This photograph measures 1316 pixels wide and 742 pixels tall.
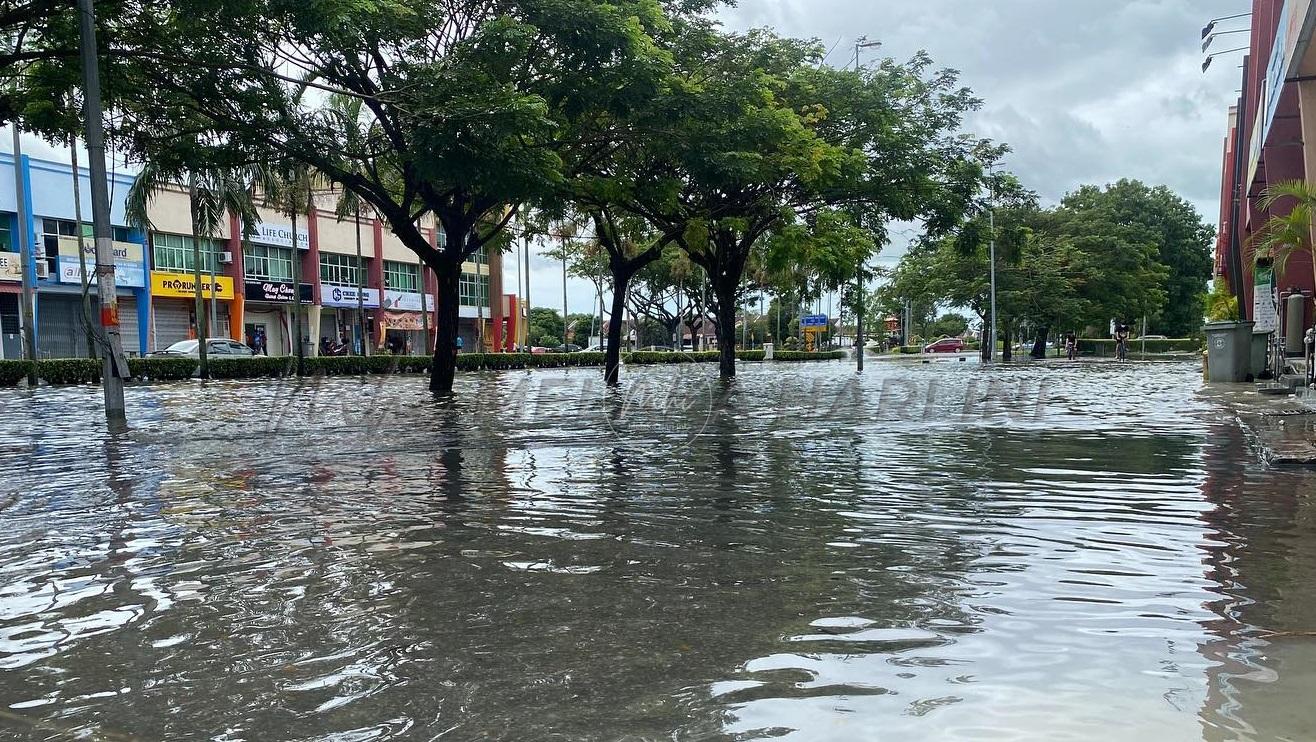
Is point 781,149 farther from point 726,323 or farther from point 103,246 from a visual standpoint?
point 103,246

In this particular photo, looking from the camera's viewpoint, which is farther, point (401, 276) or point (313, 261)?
point (401, 276)

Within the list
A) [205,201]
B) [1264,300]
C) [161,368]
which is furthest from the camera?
[161,368]

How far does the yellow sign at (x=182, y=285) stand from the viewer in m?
43.3

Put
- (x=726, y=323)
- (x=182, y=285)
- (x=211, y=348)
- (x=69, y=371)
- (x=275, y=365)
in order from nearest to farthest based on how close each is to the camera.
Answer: (x=69, y=371), (x=726, y=323), (x=275, y=365), (x=211, y=348), (x=182, y=285)

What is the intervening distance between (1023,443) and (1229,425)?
11.4ft

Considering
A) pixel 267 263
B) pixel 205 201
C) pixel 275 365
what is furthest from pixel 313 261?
pixel 205 201

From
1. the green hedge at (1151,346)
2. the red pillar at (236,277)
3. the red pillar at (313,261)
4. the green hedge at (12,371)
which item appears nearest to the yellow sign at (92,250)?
the red pillar at (236,277)

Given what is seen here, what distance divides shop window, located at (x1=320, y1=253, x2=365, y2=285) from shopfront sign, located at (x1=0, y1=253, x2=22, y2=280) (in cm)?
1736

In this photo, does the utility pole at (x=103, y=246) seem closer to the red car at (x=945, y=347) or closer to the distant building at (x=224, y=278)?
the distant building at (x=224, y=278)

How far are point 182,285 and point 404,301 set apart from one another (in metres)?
16.1

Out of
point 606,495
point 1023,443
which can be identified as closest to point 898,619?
point 606,495

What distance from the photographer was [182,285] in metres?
44.4

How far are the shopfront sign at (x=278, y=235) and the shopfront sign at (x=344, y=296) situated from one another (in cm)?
261

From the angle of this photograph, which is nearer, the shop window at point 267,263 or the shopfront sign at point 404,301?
the shop window at point 267,263
